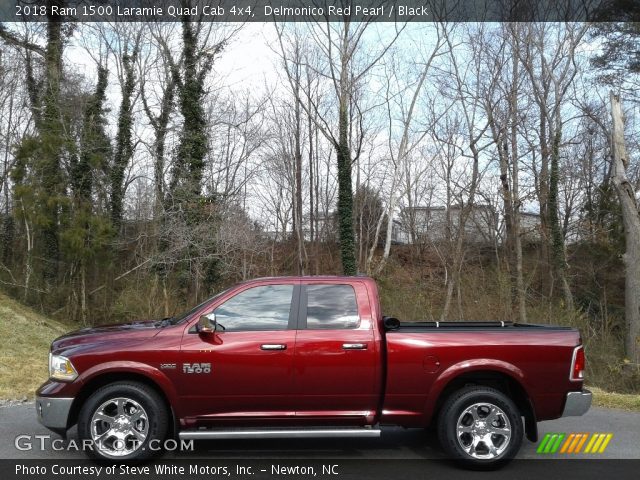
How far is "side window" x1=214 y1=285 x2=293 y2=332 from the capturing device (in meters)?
5.88

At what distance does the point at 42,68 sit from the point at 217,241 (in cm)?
1323

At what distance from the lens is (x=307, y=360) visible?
5.70m

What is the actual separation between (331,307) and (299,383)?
33.2 inches

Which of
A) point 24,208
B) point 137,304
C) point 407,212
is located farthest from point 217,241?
point 407,212

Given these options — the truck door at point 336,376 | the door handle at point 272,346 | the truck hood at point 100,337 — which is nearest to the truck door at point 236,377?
the door handle at point 272,346

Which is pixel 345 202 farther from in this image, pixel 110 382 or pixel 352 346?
pixel 110 382

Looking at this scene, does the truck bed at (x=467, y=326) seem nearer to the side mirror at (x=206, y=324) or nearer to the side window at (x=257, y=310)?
the side window at (x=257, y=310)

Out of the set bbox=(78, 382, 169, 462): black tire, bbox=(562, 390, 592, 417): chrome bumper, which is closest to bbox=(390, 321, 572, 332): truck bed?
bbox=(562, 390, 592, 417): chrome bumper

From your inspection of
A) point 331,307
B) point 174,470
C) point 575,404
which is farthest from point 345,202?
point 174,470

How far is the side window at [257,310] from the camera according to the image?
19.3 feet

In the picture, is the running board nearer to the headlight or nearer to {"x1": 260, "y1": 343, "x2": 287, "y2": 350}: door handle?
{"x1": 260, "y1": 343, "x2": 287, "y2": 350}: door handle

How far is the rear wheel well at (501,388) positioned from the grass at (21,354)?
21.2 ft

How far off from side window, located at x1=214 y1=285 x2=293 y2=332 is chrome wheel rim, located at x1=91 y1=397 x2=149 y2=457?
116 cm

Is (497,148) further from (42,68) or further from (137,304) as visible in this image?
(42,68)
